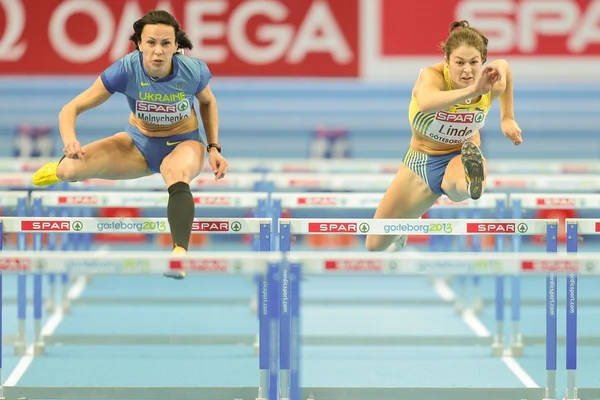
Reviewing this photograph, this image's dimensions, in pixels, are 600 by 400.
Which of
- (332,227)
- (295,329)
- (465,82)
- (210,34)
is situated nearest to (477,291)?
(465,82)

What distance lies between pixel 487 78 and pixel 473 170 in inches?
27.2

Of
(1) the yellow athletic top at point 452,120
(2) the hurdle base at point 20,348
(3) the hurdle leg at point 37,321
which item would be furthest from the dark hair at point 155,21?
(2) the hurdle base at point 20,348

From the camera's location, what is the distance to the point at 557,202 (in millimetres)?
6531

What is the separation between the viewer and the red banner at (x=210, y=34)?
10289 mm

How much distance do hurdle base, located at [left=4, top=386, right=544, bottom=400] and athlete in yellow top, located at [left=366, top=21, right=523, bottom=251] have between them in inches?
44.0

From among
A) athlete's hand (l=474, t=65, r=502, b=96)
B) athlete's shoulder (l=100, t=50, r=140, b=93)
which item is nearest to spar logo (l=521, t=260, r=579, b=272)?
athlete's hand (l=474, t=65, r=502, b=96)

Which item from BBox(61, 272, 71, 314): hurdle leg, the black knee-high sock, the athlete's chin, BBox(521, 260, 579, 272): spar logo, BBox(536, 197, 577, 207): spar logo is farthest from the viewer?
BBox(61, 272, 71, 314): hurdle leg

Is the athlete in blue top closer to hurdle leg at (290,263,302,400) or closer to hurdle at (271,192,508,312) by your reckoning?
hurdle leg at (290,263,302,400)

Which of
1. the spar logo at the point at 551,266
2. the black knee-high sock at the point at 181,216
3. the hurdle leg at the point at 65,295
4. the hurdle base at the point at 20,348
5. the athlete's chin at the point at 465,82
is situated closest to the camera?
the spar logo at the point at 551,266

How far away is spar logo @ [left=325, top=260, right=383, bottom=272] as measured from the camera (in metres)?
4.22

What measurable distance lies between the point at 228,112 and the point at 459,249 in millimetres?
5206

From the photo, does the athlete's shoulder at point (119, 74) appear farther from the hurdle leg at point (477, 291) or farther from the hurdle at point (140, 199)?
the hurdle leg at point (477, 291)

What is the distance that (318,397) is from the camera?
5.55 metres

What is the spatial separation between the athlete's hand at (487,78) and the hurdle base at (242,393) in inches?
68.0
